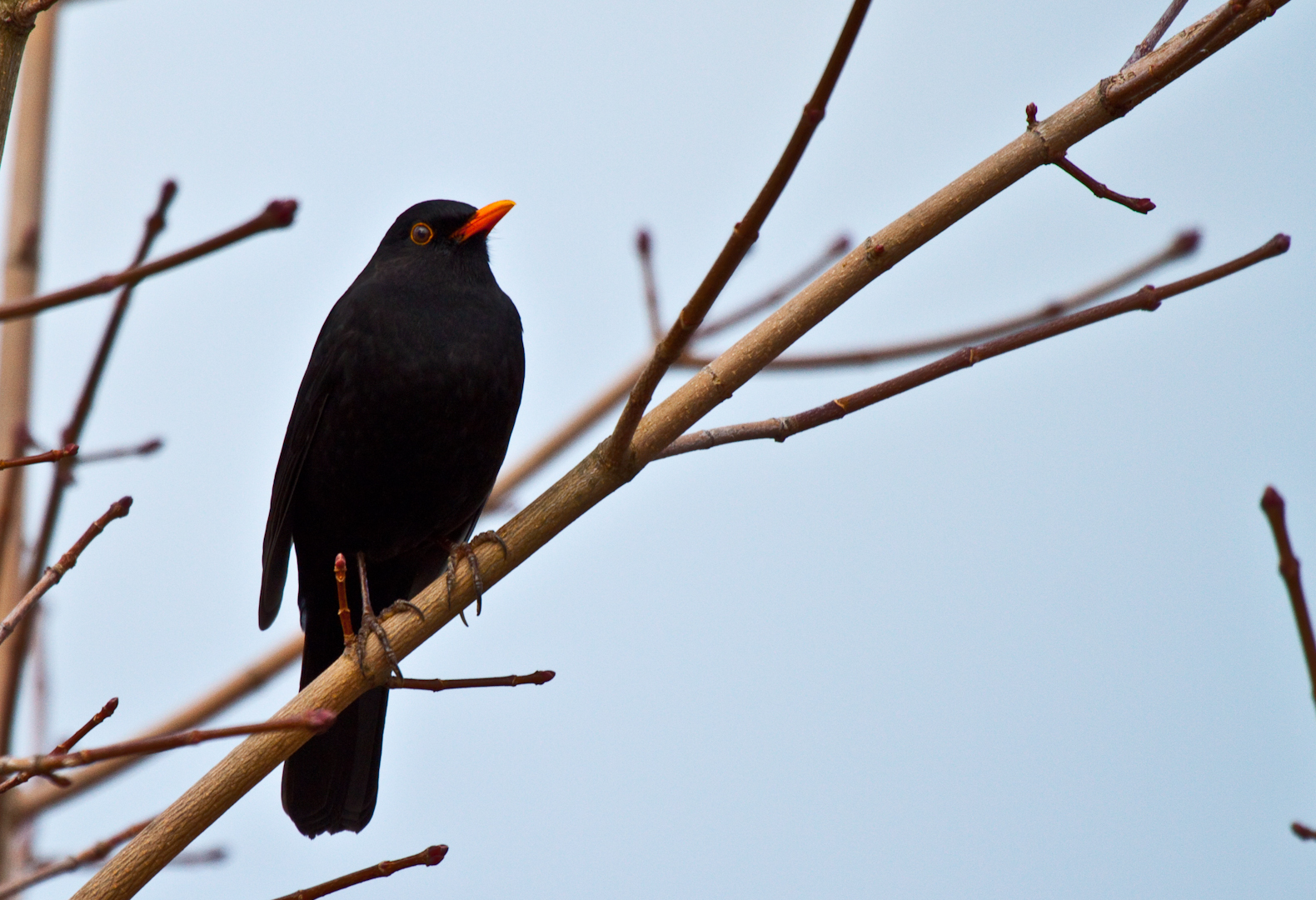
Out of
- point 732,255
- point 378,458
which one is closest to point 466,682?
point 732,255

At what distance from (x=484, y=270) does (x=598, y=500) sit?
2147 mm

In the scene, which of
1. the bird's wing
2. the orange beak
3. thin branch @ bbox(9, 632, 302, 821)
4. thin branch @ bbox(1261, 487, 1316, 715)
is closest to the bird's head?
the orange beak

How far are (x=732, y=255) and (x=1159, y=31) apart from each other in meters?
1.04

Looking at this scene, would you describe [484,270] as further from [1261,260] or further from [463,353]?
[1261,260]

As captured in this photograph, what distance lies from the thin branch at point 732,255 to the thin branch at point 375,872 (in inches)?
32.2

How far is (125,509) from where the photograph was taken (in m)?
2.26

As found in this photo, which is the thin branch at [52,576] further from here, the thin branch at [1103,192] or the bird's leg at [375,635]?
the thin branch at [1103,192]

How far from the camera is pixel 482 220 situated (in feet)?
15.6

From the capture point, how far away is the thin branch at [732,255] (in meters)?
1.91

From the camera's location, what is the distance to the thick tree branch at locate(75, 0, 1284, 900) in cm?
226

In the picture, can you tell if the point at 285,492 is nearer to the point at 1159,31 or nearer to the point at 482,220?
the point at 482,220

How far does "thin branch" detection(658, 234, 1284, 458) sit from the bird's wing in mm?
1861

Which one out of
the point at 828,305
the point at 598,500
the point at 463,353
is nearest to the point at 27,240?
the point at 463,353

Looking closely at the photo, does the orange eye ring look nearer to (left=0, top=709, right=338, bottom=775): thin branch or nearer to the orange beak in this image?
the orange beak
